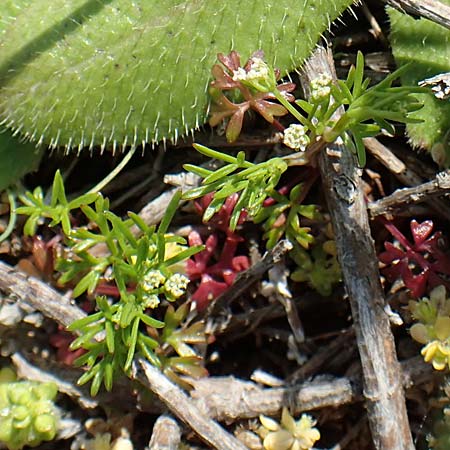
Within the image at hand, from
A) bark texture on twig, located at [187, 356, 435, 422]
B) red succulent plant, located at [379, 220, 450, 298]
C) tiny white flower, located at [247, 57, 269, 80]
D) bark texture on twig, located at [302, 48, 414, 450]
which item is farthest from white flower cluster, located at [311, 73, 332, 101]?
bark texture on twig, located at [187, 356, 435, 422]

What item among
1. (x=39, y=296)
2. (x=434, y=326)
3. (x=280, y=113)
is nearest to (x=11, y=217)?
(x=39, y=296)

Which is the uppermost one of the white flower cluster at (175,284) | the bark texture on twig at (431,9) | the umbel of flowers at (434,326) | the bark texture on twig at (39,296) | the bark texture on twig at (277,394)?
the bark texture on twig at (431,9)

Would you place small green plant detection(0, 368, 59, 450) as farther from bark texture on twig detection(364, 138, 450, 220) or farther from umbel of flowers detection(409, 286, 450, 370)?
bark texture on twig detection(364, 138, 450, 220)

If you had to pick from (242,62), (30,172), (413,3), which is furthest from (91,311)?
(413,3)

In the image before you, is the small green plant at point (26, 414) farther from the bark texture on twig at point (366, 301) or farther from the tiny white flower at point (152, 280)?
the bark texture on twig at point (366, 301)

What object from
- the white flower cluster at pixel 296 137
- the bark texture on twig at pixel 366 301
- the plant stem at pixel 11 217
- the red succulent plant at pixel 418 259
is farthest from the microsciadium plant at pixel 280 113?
the plant stem at pixel 11 217
